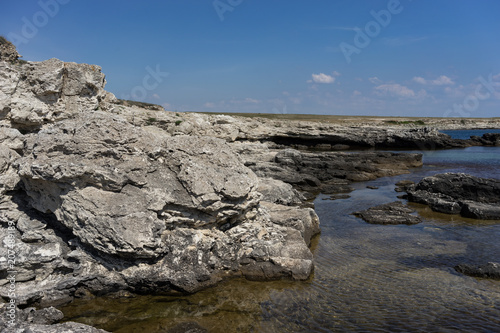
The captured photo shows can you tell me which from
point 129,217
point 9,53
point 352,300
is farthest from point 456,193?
point 9,53

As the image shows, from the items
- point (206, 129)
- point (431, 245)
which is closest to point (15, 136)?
point (431, 245)

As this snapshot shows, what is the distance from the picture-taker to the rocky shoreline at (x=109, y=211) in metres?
9.00

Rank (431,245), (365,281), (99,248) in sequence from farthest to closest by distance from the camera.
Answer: (431,245) < (365,281) < (99,248)

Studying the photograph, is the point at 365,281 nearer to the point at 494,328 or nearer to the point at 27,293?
the point at 494,328

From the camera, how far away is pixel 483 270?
420 inches

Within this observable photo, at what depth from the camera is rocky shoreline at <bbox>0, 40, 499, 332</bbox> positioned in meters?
Answer: 9.00

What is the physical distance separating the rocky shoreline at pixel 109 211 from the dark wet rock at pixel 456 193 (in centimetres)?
993

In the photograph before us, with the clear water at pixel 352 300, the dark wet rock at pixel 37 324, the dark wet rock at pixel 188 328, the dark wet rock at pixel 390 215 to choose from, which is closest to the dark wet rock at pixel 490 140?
the dark wet rock at pixel 390 215

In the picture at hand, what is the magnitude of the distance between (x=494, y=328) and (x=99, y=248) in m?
9.74

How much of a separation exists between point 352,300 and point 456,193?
51.8 feet

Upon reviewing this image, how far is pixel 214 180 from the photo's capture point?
1070 cm

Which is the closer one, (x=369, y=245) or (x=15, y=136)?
(x=15, y=136)

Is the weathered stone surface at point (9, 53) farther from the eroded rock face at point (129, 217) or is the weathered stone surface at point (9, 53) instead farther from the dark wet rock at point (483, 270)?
the dark wet rock at point (483, 270)
